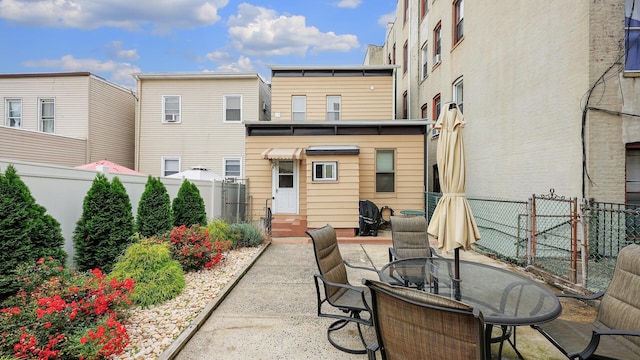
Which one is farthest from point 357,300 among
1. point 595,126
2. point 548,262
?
point 595,126

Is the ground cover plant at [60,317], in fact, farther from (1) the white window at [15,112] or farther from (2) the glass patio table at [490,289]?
(1) the white window at [15,112]

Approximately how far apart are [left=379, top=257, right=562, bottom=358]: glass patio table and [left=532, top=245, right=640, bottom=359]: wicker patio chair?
262 millimetres

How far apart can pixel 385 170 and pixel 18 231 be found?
31.4 ft

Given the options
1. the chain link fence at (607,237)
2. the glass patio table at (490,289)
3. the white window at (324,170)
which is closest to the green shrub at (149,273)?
the glass patio table at (490,289)

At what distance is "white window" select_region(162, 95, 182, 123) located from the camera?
1559cm

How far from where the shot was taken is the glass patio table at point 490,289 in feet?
8.41

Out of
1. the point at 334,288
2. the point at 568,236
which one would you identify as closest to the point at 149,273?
the point at 334,288

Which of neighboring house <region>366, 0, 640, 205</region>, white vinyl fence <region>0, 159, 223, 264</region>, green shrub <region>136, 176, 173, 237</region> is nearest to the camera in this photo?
white vinyl fence <region>0, 159, 223, 264</region>

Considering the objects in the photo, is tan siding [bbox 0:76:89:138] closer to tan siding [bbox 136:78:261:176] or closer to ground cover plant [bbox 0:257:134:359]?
tan siding [bbox 136:78:261:176]

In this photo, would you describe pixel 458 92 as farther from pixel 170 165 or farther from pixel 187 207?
pixel 170 165

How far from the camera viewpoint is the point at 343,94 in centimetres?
1453

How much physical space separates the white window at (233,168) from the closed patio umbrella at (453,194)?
42.8ft

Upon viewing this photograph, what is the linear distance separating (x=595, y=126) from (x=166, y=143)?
16.2m

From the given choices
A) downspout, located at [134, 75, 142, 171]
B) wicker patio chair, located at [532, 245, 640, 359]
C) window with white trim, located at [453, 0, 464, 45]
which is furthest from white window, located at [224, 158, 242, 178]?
wicker patio chair, located at [532, 245, 640, 359]
